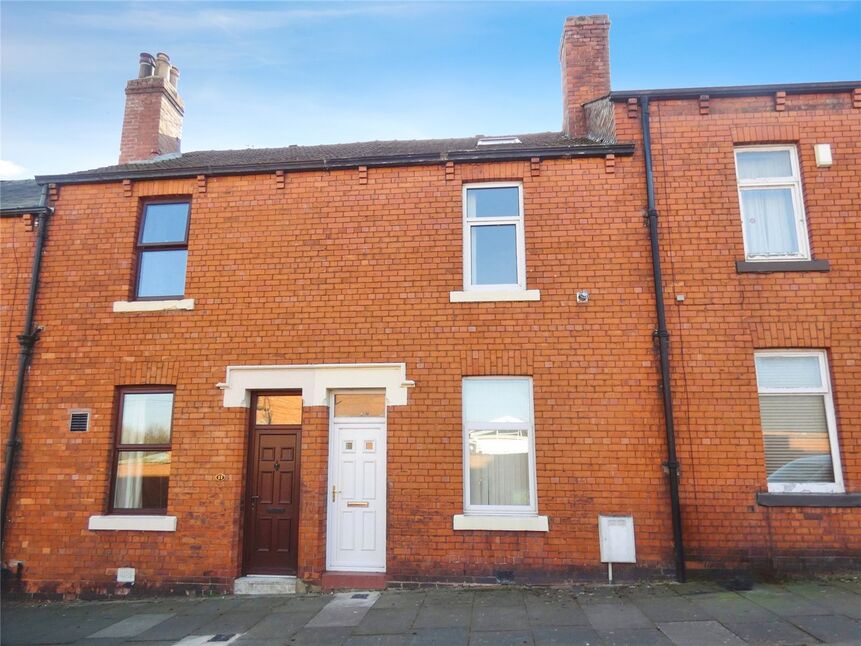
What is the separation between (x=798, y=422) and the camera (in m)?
6.76

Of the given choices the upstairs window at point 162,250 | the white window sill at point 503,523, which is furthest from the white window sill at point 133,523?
the white window sill at point 503,523

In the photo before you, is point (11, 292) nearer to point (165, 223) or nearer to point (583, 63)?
point (165, 223)

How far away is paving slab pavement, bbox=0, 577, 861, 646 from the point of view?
4.93 meters

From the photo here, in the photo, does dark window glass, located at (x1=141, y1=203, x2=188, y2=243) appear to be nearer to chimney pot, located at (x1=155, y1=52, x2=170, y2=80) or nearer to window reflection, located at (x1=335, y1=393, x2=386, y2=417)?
window reflection, located at (x1=335, y1=393, x2=386, y2=417)

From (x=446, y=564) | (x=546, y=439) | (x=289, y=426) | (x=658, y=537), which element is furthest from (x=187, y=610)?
(x=658, y=537)

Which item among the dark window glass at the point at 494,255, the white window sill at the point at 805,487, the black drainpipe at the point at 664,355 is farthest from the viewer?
the dark window glass at the point at 494,255

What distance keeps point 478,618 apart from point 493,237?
4.90 meters

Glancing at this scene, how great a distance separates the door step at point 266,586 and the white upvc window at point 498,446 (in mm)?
2507

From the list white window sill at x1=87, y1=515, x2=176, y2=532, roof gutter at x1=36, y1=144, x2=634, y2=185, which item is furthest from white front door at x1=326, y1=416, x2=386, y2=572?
roof gutter at x1=36, y1=144, x2=634, y2=185

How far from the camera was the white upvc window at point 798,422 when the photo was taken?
6.64 m

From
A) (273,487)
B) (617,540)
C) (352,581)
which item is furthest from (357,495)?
(617,540)

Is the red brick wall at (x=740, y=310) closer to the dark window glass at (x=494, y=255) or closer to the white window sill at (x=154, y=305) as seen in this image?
the dark window glass at (x=494, y=255)

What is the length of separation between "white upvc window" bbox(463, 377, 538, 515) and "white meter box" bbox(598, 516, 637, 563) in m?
0.93

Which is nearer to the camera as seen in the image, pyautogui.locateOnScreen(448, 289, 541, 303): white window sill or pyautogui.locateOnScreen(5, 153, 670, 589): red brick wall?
pyautogui.locateOnScreen(5, 153, 670, 589): red brick wall
